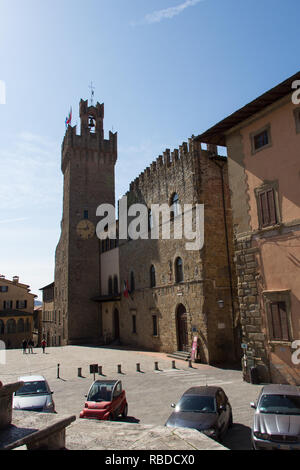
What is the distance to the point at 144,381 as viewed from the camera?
15.7 metres

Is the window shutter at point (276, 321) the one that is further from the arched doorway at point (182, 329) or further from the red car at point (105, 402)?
the arched doorway at point (182, 329)

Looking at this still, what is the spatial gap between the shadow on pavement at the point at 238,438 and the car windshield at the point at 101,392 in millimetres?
3605

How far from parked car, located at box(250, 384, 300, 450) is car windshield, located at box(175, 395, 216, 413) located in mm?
1068

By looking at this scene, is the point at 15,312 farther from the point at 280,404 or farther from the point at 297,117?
the point at 280,404

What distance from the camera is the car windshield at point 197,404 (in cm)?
839

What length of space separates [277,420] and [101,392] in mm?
5342

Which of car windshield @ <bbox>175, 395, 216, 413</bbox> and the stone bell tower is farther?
the stone bell tower

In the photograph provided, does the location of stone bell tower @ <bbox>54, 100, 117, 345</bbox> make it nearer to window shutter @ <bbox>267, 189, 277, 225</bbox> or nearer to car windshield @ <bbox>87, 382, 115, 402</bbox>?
car windshield @ <bbox>87, 382, 115, 402</bbox>

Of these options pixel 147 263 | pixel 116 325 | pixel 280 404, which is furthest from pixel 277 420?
pixel 116 325

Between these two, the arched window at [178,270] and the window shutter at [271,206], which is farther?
the arched window at [178,270]

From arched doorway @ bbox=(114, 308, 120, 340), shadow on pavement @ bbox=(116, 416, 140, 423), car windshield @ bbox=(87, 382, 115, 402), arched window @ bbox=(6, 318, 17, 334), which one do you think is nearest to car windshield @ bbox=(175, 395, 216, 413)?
shadow on pavement @ bbox=(116, 416, 140, 423)

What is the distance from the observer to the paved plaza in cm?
1039

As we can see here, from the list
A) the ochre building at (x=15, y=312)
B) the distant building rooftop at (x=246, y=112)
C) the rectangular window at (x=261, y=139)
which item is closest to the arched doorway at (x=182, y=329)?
the distant building rooftop at (x=246, y=112)
